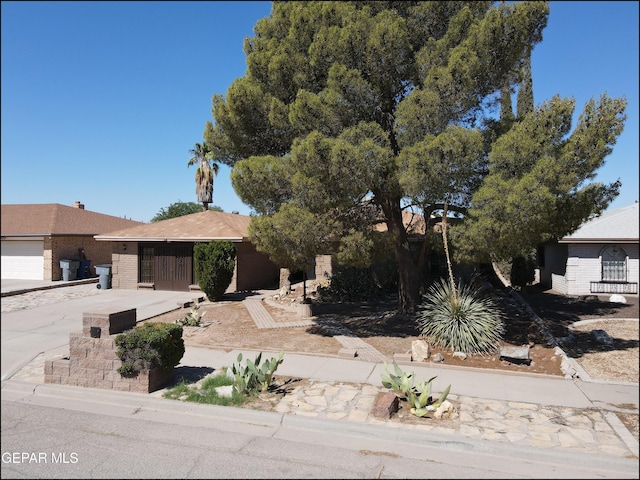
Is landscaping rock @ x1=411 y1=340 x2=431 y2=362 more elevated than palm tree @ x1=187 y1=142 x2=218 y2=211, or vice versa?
palm tree @ x1=187 y1=142 x2=218 y2=211

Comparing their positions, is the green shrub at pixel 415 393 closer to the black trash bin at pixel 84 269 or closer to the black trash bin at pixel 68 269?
the black trash bin at pixel 68 269

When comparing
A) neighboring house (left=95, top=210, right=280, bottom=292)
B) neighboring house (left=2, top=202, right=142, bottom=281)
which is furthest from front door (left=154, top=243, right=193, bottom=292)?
neighboring house (left=2, top=202, right=142, bottom=281)

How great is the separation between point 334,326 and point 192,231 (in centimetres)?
1031

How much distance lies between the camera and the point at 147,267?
787 inches

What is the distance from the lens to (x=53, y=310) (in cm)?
1296

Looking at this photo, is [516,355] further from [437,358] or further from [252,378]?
[252,378]

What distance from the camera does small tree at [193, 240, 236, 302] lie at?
51.5 feet

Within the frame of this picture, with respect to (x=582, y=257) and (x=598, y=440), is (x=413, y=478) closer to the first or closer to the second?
(x=598, y=440)

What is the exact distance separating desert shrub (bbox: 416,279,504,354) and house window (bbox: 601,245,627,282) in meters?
10.2

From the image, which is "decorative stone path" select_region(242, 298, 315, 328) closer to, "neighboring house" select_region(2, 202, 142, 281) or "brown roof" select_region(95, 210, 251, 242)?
"brown roof" select_region(95, 210, 251, 242)

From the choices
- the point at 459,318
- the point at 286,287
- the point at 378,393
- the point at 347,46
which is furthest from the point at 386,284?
the point at 378,393

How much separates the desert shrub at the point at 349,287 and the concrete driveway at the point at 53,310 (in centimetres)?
535

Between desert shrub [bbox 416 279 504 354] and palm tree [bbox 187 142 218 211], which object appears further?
palm tree [bbox 187 142 218 211]

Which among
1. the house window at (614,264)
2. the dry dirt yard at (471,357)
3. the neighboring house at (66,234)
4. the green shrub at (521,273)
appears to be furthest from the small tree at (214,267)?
the house window at (614,264)
